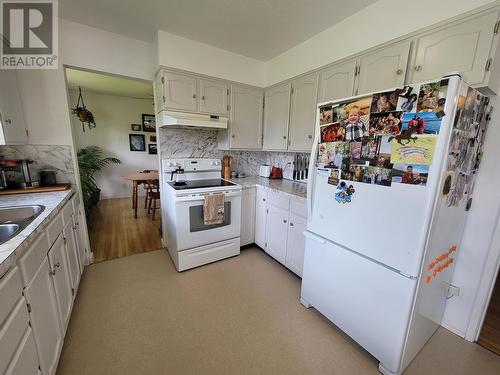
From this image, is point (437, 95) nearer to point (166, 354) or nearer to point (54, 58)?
point (166, 354)

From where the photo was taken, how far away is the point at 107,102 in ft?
16.5

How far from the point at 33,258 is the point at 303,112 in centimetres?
250

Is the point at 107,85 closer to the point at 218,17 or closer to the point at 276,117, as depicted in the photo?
the point at 218,17

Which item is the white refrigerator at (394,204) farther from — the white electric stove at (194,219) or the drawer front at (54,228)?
the drawer front at (54,228)

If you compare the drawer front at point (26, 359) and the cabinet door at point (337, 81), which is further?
the cabinet door at point (337, 81)

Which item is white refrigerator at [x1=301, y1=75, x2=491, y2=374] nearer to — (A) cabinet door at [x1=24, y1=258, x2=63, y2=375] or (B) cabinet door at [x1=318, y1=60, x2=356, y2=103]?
(B) cabinet door at [x1=318, y1=60, x2=356, y2=103]

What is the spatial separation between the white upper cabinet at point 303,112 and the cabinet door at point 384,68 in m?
0.52

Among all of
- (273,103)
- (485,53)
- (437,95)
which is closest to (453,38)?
(485,53)

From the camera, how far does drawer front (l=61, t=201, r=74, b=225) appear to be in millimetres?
1751

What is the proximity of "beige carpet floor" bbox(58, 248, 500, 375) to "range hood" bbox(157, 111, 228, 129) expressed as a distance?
1.66 meters

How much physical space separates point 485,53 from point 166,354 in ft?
9.17

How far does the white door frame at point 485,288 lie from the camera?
1532 millimetres

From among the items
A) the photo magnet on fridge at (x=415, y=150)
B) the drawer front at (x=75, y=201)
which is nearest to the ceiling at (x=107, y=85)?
the drawer front at (x=75, y=201)

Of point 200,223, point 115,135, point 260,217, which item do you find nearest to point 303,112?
point 260,217
